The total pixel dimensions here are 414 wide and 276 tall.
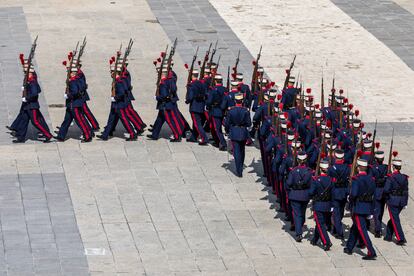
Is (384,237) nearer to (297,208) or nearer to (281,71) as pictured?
(297,208)

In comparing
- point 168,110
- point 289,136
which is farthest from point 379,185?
point 168,110

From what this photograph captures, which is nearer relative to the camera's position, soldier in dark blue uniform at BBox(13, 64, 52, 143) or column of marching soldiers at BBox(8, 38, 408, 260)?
column of marching soldiers at BBox(8, 38, 408, 260)

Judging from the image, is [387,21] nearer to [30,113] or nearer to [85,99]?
[85,99]

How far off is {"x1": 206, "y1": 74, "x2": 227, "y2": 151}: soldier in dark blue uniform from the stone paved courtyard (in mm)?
382

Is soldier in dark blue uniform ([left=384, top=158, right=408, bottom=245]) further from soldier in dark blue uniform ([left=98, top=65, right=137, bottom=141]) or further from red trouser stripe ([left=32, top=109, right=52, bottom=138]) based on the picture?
red trouser stripe ([left=32, top=109, right=52, bottom=138])

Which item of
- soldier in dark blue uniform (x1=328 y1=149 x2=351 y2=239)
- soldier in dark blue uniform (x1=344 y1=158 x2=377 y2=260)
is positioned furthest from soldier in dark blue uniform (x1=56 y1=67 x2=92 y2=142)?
soldier in dark blue uniform (x1=344 y1=158 x2=377 y2=260)

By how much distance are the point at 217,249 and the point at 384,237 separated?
9.19 feet

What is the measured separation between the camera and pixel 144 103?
96.5ft

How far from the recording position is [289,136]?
22859 mm

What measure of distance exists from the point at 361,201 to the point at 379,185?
81 cm

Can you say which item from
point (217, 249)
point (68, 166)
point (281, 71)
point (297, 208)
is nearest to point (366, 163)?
A: point (297, 208)

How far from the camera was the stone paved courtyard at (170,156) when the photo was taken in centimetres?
2123

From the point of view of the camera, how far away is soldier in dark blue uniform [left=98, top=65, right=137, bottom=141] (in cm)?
2659

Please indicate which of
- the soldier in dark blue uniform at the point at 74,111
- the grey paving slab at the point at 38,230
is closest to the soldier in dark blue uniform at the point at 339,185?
the grey paving slab at the point at 38,230
